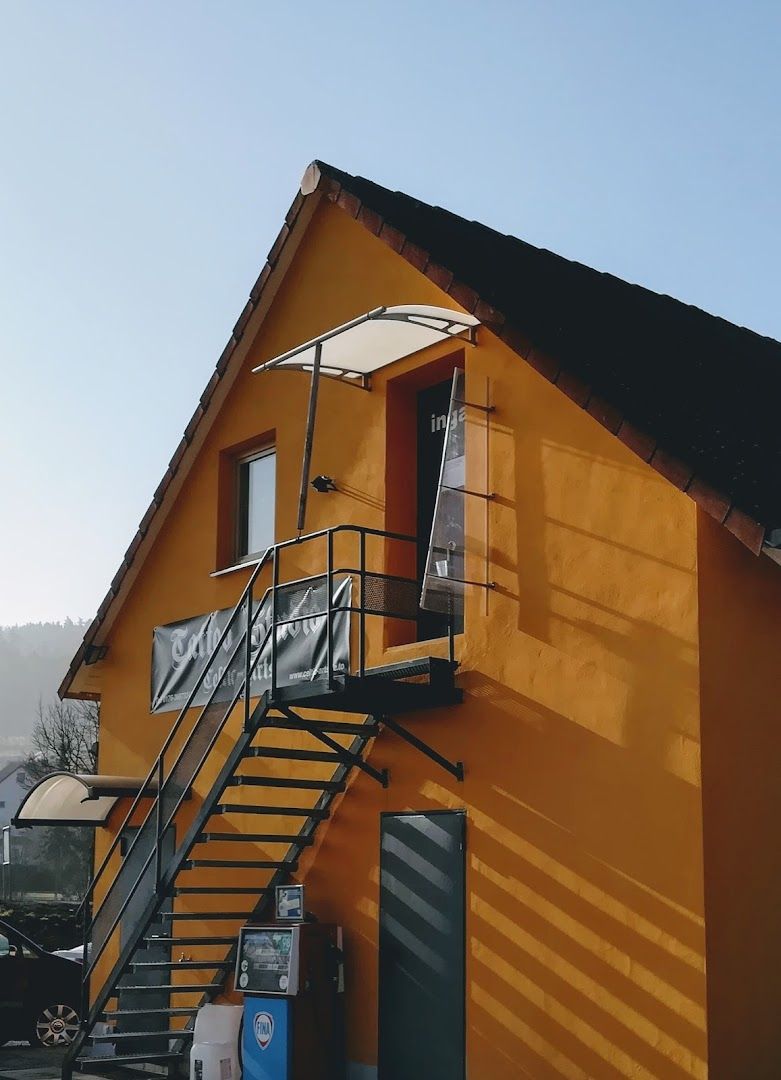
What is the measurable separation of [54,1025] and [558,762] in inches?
337

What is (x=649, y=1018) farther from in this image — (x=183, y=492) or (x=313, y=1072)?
(x=183, y=492)

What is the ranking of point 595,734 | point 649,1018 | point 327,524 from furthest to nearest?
point 327,524
point 595,734
point 649,1018

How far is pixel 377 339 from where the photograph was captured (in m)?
12.5

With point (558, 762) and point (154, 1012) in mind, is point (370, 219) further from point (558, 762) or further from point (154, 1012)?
point (154, 1012)

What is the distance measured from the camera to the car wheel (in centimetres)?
1620

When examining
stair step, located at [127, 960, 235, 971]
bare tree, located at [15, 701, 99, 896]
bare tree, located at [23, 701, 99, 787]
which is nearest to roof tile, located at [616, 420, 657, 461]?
stair step, located at [127, 960, 235, 971]

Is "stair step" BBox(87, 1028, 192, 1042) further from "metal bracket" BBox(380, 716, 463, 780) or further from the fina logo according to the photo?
"metal bracket" BBox(380, 716, 463, 780)

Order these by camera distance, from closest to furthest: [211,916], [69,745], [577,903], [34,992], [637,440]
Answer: [637,440] → [577,903] → [211,916] → [34,992] → [69,745]

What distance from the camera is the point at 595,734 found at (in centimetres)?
1032

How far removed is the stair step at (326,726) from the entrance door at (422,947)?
2.58 ft

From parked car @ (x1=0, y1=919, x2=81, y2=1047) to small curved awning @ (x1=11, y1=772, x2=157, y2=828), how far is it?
1565 mm

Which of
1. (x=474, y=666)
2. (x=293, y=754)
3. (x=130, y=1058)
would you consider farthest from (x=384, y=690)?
(x=130, y=1058)

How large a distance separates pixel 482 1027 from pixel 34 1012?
291 inches

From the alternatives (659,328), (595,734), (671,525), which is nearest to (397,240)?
(659,328)
